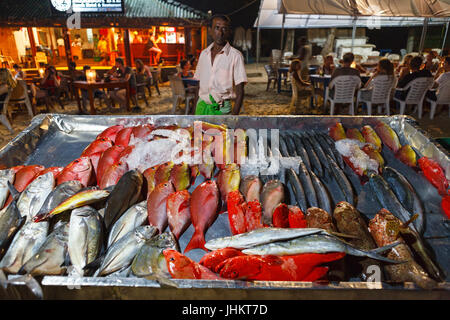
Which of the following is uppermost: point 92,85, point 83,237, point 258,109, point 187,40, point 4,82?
point 187,40

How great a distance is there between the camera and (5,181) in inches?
71.4

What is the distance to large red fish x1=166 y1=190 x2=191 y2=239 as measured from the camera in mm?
1615

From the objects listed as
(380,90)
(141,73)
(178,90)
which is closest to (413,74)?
(380,90)

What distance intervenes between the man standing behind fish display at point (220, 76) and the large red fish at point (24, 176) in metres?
1.87

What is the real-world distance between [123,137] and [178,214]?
1.13 meters

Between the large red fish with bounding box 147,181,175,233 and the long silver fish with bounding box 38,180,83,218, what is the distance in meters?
0.49

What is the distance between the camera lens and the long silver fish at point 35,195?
166 centimetres

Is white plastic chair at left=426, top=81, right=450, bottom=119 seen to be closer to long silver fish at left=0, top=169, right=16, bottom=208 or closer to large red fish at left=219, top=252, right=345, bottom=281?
large red fish at left=219, top=252, right=345, bottom=281

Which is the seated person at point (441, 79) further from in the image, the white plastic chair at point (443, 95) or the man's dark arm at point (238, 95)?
the man's dark arm at point (238, 95)

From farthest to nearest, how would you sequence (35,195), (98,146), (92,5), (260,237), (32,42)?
1. (32,42)
2. (92,5)
3. (98,146)
4. (35,195)
5. (260,237)

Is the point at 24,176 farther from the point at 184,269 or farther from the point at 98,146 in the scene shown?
the point at 184,269

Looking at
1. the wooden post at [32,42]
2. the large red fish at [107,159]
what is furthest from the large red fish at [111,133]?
the wooden post at [32,42]

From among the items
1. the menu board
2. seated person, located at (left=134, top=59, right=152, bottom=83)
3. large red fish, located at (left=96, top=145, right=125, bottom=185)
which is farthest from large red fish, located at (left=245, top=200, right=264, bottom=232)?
the menu board

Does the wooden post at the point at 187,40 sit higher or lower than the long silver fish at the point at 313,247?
higher
